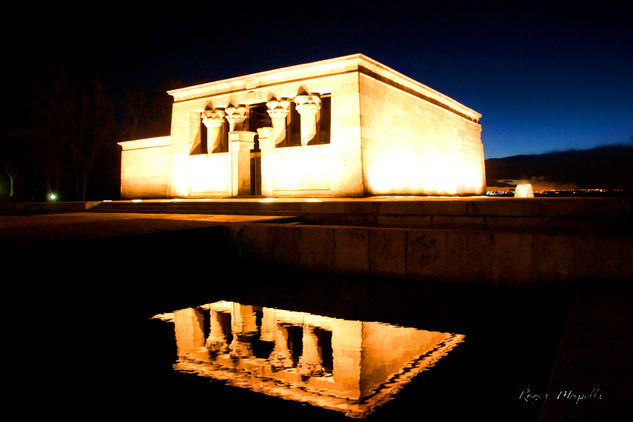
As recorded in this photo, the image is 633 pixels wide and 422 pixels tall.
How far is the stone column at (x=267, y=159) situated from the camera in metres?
16.0

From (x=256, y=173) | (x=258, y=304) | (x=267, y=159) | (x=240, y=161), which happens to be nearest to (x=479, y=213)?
(x=258, y=304)

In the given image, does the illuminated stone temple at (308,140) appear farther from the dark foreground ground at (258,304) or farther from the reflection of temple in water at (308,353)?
the reflection of temple in water at (308,353)

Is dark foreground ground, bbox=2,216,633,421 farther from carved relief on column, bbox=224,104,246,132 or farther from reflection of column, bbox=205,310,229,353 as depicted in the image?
carved relief on column, bbox=224,104,246,132

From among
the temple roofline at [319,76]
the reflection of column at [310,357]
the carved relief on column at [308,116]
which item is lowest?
the reflection of column at [310,357]

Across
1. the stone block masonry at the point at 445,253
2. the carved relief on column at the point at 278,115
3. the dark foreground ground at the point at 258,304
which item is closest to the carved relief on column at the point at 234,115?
the carved relief on column at the point at 278,115

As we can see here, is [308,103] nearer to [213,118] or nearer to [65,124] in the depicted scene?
[213,118]

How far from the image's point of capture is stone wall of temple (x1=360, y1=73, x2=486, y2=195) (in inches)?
584

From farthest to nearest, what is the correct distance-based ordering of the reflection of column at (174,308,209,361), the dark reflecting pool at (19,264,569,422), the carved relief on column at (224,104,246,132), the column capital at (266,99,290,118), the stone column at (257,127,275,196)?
the carved relief on column at (224,104,246,132) < the stone column at (257,127,275,196) < the column capital at (266,99,290,118) < the reflection of column at (174,308,209,361) < the dark reflecting pool at (19,264,569,422)

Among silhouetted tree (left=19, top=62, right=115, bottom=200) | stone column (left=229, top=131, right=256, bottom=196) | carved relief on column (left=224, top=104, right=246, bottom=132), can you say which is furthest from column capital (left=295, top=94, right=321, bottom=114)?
silhouetted tree (left=19, top=62, right=115, bottom=200)

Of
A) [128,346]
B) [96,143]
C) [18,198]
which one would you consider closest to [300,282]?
[128,346]

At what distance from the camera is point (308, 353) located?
354 centimetres

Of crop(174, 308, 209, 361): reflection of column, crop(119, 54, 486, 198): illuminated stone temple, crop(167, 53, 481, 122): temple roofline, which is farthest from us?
crop(167, 53, 481, 122): temple roofline

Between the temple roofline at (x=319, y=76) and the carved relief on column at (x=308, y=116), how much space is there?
97cm

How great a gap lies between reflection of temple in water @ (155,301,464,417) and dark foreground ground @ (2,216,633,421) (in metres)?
0.14
